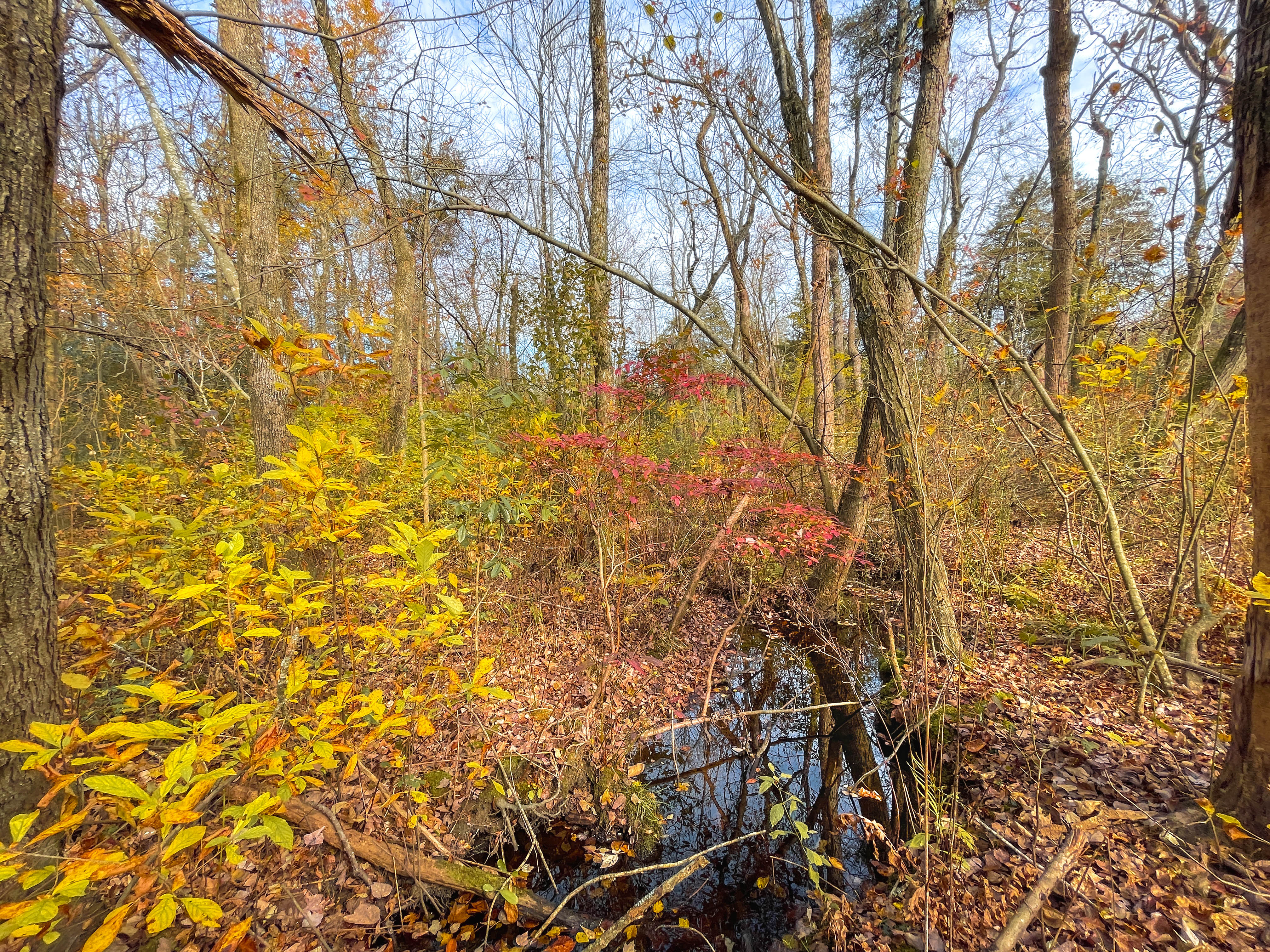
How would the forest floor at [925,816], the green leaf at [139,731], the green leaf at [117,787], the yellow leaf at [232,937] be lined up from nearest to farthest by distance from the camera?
1. the green leaf at [117,787]
2. the green leaf at [139,731]
3. the yellow leaf at [232,937]
4. the forest floor at [925,816]

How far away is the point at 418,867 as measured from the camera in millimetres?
2312

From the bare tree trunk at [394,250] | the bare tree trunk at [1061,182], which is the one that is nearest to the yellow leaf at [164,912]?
the bare tree trunk at [394,250]

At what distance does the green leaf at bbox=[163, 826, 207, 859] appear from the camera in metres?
1.11

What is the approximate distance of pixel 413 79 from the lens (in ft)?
7.80

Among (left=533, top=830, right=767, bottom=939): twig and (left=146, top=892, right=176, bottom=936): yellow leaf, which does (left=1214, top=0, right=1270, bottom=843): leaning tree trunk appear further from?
(left=146, top=892, right=176, bottom=936): yellow leaf

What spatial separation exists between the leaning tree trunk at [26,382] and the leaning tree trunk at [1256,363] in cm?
416

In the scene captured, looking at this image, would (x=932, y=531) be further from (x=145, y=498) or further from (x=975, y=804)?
(x=145, y=498)

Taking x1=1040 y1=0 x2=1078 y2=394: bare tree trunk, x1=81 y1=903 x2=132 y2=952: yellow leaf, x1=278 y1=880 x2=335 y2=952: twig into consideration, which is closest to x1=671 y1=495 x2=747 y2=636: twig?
x1=278 y1=880 x2=335 y2=952: twig

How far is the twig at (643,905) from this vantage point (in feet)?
6.63

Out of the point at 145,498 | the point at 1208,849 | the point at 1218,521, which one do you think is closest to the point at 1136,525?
the point at 1218,521

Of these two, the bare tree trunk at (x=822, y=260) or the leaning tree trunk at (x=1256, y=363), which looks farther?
the bare tree trunk at (x=822, y=260)

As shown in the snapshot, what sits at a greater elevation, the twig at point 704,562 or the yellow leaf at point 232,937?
the twig at point 704,562

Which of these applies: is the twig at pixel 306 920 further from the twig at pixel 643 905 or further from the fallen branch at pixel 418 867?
the twig at pixel 643 905

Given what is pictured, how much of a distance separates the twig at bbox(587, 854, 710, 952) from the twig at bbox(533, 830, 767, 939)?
0.14 ft
